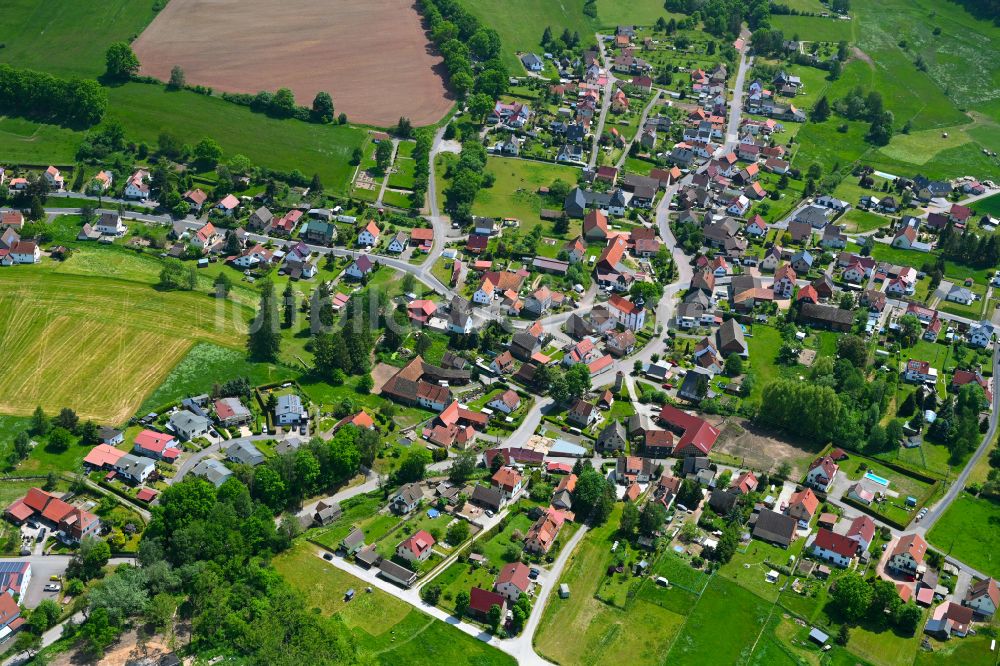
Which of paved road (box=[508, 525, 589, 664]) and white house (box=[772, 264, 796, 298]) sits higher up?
white house (box=[772, 264, 796, 298])

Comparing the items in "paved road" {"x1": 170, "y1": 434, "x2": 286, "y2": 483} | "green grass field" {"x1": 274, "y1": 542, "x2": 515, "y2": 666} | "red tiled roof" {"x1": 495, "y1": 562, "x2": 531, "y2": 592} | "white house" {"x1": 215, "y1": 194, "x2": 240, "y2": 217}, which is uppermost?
"white house" {"x1": 215, "y1": 194, "x2": 240, "y2": 217}

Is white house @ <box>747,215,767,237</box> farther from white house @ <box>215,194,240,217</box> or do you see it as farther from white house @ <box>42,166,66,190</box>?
white house @ <box>42,166,66,190</box>

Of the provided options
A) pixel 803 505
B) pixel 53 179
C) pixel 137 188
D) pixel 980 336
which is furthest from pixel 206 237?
pixel 980 336

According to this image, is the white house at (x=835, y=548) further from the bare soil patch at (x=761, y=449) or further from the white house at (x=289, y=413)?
the white house at (x=289, y=413)

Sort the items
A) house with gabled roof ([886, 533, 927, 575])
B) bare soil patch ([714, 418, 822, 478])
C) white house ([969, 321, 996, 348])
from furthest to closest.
A: white house ([969, 321, 996, 348]) → bare soil patch ([714, 418, 822, 478]) → house with gabled roof ([886, 533, 927, 575])

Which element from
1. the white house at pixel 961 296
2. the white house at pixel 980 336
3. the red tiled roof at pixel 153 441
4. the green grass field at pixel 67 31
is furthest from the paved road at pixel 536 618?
the green grass field at pixel 67 31

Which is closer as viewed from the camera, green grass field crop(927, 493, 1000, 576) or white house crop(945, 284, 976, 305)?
green grass field crop(927, 493, 1000, 576)

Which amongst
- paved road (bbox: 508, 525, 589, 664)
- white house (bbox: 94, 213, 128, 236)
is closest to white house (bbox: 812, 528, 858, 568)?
paved road (bbox: 508, 525, 589, 664)
